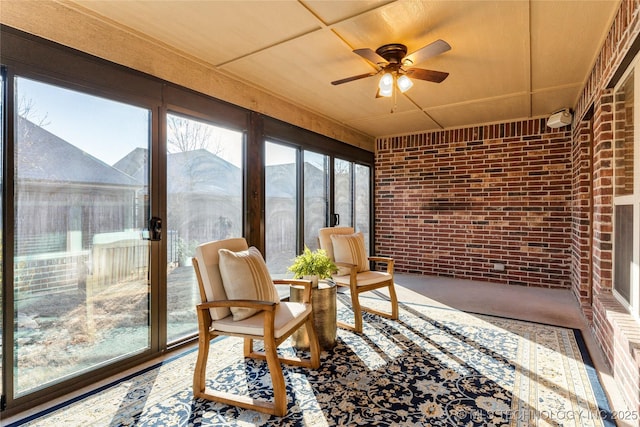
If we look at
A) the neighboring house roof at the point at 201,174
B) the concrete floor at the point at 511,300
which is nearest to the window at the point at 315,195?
the neighboring house roof at the point at 201,174

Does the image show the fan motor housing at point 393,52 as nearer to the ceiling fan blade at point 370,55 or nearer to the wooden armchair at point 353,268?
the ceiling fan blade at point 370,55

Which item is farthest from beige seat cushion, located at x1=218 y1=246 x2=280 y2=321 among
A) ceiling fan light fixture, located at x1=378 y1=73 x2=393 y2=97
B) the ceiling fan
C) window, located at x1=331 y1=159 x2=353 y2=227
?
window, located at x1=331 y1=159 x2=353 y2=227

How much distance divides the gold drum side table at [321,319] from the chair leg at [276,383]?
0.73 m

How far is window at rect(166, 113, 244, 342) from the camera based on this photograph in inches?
114

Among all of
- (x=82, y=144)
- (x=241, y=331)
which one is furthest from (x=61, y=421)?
(x=82, y=144)

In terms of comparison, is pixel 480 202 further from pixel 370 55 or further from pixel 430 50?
pixel 370 55

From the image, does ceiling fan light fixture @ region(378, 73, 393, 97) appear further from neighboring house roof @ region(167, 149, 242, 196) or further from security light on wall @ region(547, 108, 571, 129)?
security light on wall @ region(547, 108, 571, 129)

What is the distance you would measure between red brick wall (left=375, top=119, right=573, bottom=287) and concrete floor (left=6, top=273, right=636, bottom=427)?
393 millimetres

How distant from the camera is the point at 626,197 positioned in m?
2.41

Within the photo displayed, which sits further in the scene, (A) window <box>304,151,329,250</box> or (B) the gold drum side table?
(A) window <box>304,151,329,250</box>

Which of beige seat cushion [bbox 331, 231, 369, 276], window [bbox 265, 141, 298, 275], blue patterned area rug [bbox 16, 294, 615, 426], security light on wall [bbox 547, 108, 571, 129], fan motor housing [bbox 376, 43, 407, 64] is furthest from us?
security light on wall [bbox 547, 108, 571, 129]

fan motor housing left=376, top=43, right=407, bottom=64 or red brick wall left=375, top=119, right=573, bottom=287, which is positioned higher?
fan motor housing left=376, top=43, right=407, bottom=64

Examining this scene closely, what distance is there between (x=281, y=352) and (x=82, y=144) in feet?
6.86

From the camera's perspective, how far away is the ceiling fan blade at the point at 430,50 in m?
2.31
